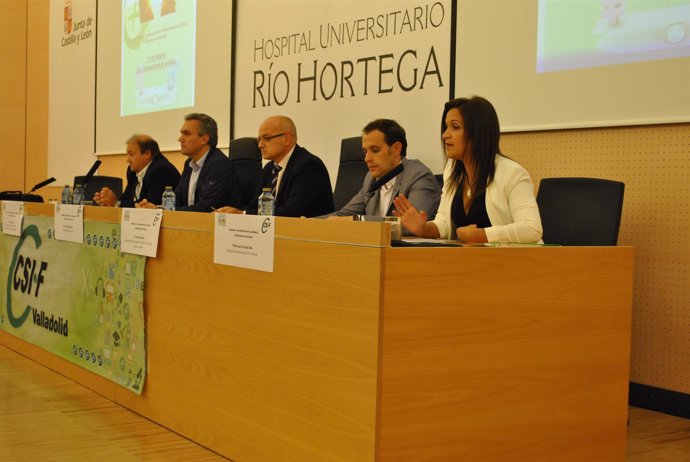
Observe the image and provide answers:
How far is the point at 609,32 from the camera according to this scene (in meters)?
3.19

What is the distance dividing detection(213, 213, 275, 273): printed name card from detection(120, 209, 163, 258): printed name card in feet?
1.28

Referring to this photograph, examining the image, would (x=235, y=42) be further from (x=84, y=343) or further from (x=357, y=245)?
(x=357, y=245)

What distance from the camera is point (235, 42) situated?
5.51 meters

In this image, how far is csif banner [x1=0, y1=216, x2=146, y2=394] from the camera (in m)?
2.68

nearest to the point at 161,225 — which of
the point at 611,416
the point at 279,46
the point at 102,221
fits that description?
the point at 102,221

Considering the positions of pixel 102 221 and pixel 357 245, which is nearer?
pixel 357 245

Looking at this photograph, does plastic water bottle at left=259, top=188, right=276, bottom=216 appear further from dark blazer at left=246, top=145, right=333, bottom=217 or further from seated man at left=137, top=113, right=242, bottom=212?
seated man at left=137, top=113, right=242, bottom=212

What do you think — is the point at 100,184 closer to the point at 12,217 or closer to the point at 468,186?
the point at 12,217

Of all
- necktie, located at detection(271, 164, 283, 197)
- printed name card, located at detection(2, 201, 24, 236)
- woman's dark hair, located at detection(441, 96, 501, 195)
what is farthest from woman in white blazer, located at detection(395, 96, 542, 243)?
printed name card, located at detection(2, 201, 24, 236)

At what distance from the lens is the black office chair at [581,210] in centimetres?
275

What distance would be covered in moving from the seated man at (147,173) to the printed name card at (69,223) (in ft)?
4.24

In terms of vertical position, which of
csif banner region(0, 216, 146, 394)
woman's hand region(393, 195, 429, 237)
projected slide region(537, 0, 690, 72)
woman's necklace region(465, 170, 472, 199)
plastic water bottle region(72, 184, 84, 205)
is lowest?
csif banner region(0, 216, 146, 394)

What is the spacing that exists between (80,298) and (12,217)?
3.25 feet

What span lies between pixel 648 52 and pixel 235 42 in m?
3.18
